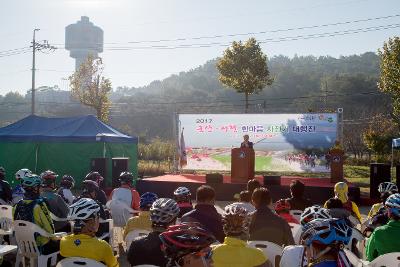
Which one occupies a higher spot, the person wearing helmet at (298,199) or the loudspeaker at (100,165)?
the person wearing helmet at (298,199)

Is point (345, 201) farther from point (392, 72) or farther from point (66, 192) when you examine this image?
point (392, 72)

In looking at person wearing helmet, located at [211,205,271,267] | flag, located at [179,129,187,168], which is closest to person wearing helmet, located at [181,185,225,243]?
person wearing helmet, located at [211,205,271,267]

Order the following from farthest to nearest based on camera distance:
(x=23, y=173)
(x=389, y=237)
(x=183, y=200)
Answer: (x=23, y=173), (x=183, y=200), (x=389, y=237)

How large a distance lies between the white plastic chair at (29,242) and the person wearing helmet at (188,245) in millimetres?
3727

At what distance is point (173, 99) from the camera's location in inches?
4385

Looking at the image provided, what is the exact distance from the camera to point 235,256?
379cm

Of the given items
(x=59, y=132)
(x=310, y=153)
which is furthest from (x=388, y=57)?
(x=59, y=132)

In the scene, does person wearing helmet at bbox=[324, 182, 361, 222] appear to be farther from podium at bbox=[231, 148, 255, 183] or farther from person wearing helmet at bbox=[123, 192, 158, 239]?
podium at bbox=[231, 148, 255, 183]

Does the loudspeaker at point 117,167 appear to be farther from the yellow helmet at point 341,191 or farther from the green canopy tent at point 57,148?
the yellow helmet at point 341,191

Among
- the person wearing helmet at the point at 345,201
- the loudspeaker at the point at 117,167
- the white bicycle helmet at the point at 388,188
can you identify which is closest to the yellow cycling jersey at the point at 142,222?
the person wearing helmet at the point at 345,201

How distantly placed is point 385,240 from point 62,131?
16.6m

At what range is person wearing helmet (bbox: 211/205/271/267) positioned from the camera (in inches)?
149

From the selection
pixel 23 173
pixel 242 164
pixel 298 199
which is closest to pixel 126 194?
pixel 23 173

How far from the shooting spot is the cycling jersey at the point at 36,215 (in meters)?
5.89
